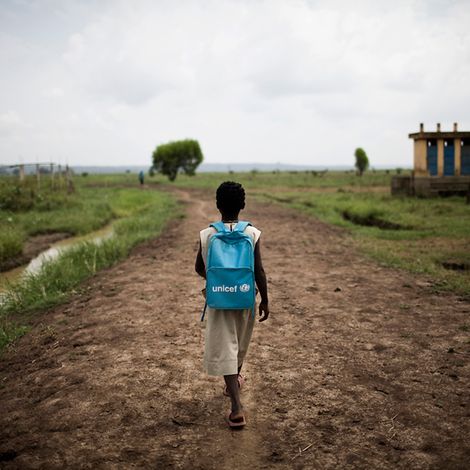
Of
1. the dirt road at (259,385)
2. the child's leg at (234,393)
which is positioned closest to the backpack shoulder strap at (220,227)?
the child's leg at (234,393)

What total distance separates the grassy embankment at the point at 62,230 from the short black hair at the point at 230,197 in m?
3.68

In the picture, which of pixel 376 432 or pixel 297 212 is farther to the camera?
pixel 297 212

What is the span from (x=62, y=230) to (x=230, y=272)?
14687mm

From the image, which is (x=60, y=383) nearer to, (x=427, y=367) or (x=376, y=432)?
(x=376, y=432)

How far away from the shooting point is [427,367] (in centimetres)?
415

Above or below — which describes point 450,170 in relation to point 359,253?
above

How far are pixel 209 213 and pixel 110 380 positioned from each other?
14.5m

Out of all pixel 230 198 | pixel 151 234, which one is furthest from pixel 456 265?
pixel 151 234

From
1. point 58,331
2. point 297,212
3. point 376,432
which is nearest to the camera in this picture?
point 376,432

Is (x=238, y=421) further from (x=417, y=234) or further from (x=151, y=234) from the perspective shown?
(x=151, y=234)

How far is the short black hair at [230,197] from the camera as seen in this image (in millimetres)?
3141

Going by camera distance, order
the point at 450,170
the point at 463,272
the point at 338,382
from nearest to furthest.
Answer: the point at 338,382 → the point at 463,272 → the point at 450,170

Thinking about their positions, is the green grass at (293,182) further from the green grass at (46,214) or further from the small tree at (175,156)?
the green grass at (46,214)

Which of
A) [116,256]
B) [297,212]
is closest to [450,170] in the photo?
[297,212]
